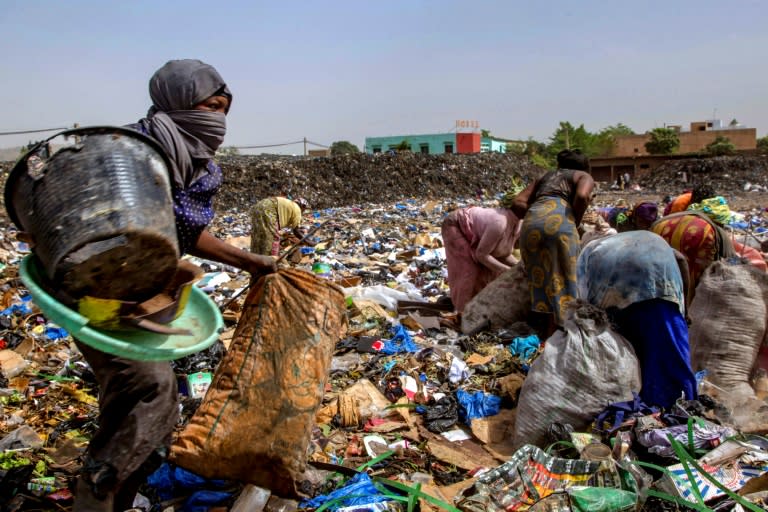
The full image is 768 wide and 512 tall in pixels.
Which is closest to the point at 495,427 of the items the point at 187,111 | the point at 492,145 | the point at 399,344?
the point at 399,344

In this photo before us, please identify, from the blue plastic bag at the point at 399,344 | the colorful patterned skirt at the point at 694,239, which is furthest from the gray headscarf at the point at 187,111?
the colorful patterned skirt at the point at 694,239

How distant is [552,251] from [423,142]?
52.8 m

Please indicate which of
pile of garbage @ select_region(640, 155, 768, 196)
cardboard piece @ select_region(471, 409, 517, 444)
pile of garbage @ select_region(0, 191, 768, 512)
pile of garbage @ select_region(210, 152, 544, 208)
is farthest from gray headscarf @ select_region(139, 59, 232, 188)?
pile of garbage @ select_region(640, 155, 768, 196)

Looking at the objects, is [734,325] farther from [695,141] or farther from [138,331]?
[695,141]

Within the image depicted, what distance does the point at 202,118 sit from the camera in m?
1.83

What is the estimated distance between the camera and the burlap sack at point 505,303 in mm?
4426

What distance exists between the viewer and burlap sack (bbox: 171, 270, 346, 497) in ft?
6.15

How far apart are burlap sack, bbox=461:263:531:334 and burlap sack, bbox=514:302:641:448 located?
1733 mm

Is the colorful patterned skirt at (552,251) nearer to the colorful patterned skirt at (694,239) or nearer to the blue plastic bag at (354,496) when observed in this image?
the colorful patterned skirt at (694,239)

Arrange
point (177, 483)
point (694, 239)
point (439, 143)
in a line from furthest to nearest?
point (439, 143)
point (694, 239)
point (177, 483)

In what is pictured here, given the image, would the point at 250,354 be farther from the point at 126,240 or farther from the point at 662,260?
the point at 662,260

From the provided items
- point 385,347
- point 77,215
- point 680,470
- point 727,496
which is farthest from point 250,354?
point 385,347

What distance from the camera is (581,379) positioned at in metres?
2.56

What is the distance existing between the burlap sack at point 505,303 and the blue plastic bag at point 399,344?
559 millimetres
